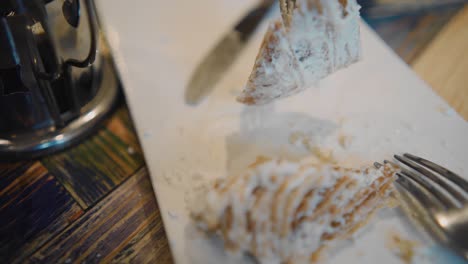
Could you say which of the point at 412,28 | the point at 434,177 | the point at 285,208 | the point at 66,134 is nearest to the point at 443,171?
the point at 434,177

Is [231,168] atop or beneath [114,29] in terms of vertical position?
beneath

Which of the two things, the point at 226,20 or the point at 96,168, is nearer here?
the point at 96,168

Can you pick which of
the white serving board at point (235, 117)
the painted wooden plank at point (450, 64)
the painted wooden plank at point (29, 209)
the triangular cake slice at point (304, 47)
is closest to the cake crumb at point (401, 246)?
the white serving board at point (235, 117)

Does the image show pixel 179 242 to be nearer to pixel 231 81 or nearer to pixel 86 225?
pixel 86 225

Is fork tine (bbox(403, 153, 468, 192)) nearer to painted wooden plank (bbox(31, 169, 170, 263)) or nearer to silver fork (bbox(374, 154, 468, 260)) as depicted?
silver fork (bbox(374, 154, 468, 260))

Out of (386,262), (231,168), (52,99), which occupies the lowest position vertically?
(386,262)

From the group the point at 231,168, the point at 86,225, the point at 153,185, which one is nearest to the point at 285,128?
the point at 231,168
